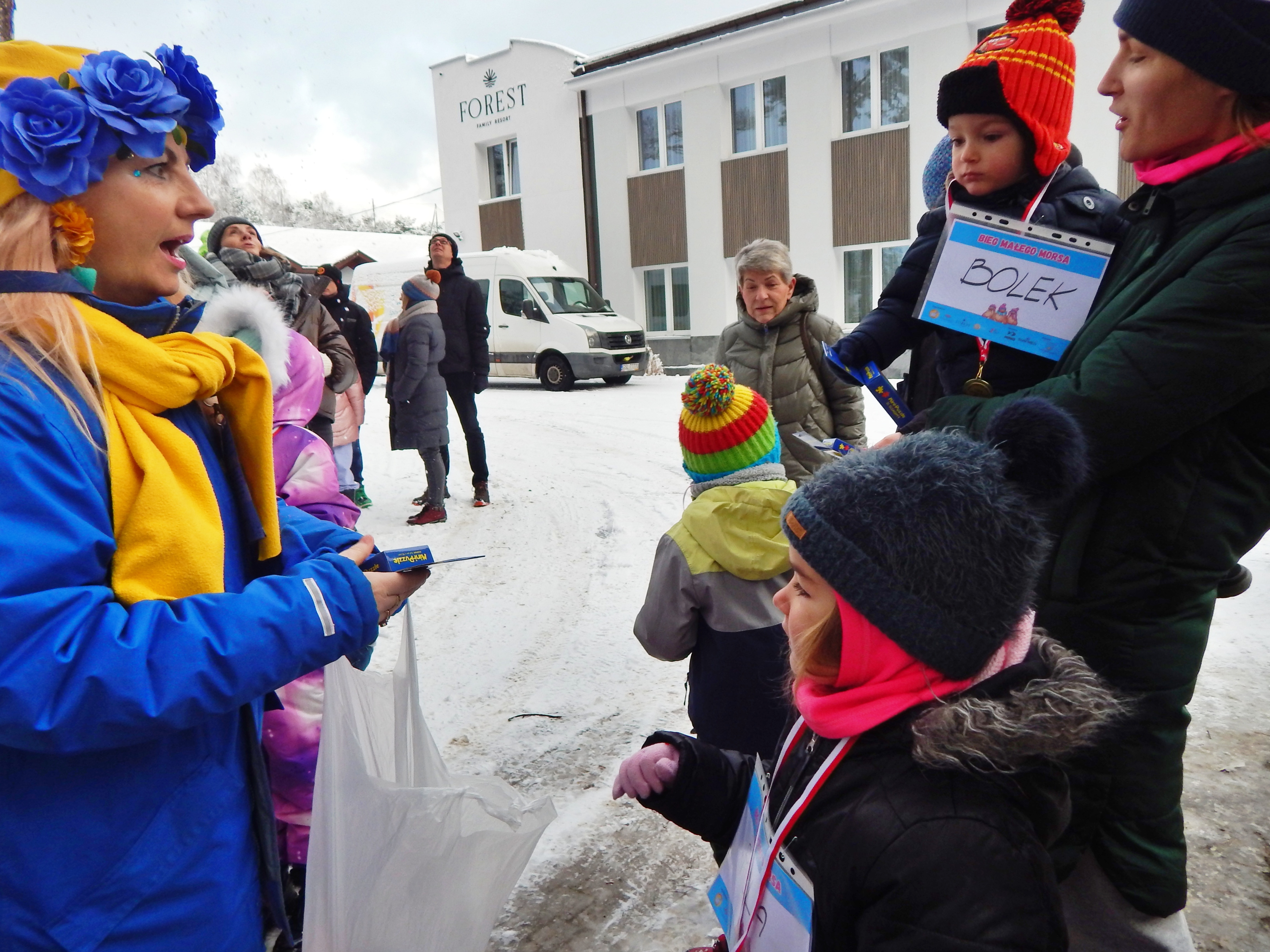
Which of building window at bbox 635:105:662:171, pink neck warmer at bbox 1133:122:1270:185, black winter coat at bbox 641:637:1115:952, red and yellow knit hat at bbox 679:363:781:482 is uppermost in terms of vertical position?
building window at bbox 635:105:662:171

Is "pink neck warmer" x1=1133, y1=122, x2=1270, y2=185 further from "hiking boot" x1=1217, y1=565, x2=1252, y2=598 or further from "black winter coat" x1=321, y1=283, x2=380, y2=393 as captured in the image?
"black winter coat" x1=321, y1=283, x2=380, y2=393

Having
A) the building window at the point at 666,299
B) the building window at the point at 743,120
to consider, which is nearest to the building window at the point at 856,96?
the building window at the point at 743,120

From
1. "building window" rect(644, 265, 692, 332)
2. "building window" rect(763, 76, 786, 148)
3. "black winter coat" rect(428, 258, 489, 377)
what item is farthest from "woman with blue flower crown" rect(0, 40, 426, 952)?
"building window" rect(644, 265, 692, 332)

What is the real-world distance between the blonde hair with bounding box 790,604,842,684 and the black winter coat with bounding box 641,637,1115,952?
11 cm

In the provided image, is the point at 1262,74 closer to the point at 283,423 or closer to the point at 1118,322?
the point at 1118,322

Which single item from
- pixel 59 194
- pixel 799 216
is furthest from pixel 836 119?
pixel 59 194

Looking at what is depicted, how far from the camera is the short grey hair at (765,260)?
13.5 ft

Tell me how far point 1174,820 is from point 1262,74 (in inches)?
51.8

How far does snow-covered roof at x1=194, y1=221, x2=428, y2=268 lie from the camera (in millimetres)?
21672

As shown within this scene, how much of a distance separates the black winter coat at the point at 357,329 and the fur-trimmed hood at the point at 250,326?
13.6ft

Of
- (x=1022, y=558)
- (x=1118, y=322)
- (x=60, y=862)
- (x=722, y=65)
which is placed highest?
(x=722, y=65)

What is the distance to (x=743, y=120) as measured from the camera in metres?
17.1

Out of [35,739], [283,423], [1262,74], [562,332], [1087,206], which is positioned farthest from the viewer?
Answer: [562,332]

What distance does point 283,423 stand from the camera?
2.30m
